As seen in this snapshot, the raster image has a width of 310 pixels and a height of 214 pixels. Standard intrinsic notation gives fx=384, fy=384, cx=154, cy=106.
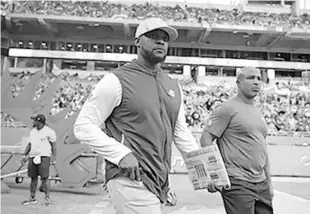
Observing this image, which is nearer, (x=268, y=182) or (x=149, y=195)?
(x=149, y=195)

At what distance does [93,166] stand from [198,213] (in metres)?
3.40

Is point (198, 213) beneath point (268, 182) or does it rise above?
beneath

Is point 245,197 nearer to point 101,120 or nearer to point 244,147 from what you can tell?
point 244,147

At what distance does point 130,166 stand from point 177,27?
88.2 ft

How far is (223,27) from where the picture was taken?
27656 millimetres

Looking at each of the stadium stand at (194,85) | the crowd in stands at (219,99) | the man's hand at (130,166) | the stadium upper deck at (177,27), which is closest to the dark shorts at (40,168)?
the man's hand at (130,166)

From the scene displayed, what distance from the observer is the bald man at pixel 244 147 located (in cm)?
309

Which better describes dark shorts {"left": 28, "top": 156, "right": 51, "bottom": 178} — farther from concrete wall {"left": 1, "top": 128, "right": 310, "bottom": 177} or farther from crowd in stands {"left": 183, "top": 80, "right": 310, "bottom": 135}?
crowd in stands {"left": 183, "top": 80, "right": 310, "bottom": 135}

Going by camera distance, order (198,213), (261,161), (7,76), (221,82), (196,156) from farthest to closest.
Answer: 1. (221,82)
2. (7,76)
3. (198,213)
4. (261,161)
5. (196,156)

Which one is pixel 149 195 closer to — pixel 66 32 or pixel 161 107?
pixel 161 107

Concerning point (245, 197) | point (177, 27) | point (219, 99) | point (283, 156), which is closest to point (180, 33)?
point (177, 27)

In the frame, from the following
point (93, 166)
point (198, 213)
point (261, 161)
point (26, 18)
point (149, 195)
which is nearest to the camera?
point (149, 195)

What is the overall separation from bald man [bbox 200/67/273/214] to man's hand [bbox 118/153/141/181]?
1364mm

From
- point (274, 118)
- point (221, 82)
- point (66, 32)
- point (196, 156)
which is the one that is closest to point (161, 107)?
point (196, 156)
